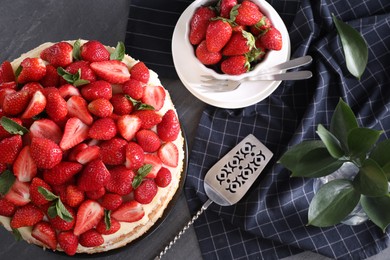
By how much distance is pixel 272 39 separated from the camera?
5.42 ft

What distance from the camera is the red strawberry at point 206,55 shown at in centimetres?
168

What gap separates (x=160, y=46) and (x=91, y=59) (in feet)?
1.36

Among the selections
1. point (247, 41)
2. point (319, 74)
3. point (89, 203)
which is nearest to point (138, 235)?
point (89, 203)

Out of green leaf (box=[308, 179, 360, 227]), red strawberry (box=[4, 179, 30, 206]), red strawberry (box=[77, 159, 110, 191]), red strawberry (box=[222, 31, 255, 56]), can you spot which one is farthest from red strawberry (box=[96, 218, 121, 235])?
red strawberry (box=[222, 31, 255, 56])

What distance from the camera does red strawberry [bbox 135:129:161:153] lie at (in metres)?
1.48

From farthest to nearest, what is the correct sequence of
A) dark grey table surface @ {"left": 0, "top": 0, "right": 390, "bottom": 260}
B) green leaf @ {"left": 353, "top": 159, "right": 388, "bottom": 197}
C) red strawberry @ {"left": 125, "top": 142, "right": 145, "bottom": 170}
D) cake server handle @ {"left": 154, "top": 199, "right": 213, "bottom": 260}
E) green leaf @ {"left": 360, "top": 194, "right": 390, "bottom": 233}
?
dark grey table surface @ {"left": 0, "top": 0, "right": 390, "bottom": 260}, cake server handle @ {"left": 154, "top": 199, "right": 213, "bottom": 260}, red strawberry @ {"left": 125, "top": 142, "right": 145, "bottom": 170}, green leaf @ {"left": 360, "top": 194, "right": 390, "bottom": 233}, green leaf @ {"left": 353, "top": 159, "right": 388, "bottom": 197}

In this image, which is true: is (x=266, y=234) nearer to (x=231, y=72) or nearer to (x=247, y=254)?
(x=247, y=254)

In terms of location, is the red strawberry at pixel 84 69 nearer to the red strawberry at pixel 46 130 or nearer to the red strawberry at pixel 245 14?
the red strawberry at pixel 46 130

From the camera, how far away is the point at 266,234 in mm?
1762

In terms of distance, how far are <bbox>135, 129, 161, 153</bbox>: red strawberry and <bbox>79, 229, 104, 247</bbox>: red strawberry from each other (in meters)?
0.29

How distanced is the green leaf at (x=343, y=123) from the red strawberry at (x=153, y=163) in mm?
517

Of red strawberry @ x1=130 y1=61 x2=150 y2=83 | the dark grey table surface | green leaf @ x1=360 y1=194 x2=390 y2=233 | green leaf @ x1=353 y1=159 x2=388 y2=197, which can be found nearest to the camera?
green leaf @ x1=353 y1=159 x2=388 y2=197

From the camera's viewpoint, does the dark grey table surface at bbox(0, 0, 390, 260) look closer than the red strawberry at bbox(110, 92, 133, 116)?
No

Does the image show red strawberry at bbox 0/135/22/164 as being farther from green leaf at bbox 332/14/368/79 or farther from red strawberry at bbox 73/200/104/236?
green leaf at bbox 332/14/368/79
